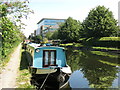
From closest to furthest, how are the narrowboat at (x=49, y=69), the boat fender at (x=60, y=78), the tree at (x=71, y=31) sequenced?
the boat fender at (x=60, y=78)
the narrowboat at (x=49, y=69)
the tree at (x=71, y=31)

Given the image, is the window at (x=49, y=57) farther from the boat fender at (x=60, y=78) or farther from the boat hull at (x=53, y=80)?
the boat fender at (x=60, y=78)

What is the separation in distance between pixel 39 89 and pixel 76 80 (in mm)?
3894

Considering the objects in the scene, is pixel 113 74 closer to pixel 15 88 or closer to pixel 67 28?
pixel 15 88

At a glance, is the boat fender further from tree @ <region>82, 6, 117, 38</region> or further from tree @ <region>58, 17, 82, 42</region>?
tree @ <region>58, 17, 82, 42</region>

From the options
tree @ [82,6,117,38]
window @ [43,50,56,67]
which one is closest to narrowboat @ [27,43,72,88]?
window @ [43,50,56,67]

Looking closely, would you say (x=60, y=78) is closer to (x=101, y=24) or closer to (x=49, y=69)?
(x=49, y=69)

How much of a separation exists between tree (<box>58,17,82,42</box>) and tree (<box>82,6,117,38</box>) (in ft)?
42.1

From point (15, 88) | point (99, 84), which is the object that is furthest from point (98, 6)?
point (15, 88)

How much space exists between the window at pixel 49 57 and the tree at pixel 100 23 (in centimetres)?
3424

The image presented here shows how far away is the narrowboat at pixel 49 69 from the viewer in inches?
428

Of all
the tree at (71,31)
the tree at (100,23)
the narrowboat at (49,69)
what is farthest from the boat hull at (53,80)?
the tree at (71,31)

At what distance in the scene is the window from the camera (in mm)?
12940

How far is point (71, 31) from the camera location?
63469mm

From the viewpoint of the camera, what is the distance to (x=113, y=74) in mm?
15117
